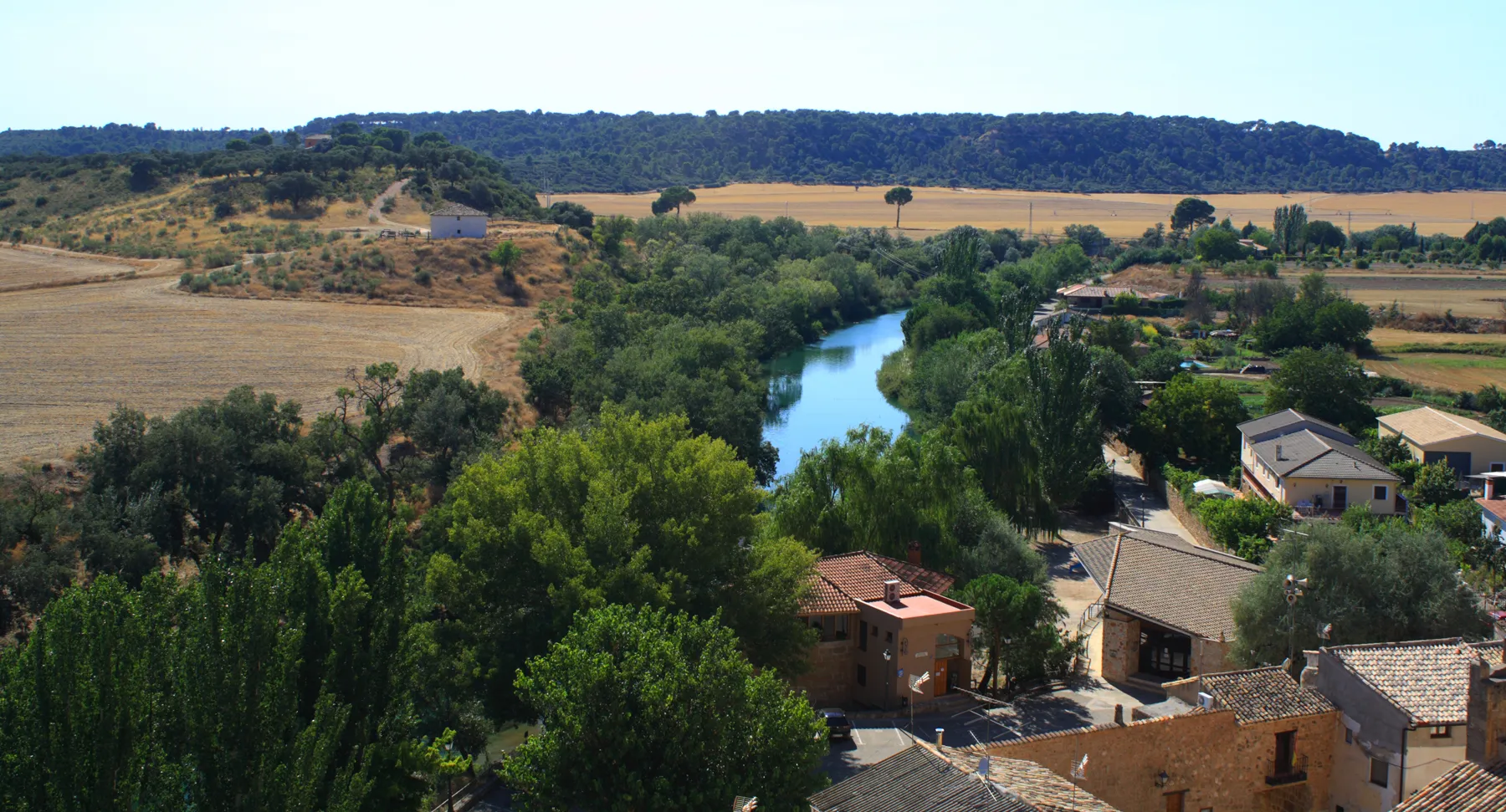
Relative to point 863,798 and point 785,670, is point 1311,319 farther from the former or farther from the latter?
point 863,798

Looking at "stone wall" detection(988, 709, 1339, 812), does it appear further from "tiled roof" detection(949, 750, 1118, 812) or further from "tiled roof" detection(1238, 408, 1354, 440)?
"tiled roof" detection(1238, 408, 1354, 440)

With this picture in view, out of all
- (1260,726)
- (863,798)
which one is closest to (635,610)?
(863,798)

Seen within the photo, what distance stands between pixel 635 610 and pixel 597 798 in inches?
182

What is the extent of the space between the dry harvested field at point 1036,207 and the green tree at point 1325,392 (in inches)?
3418

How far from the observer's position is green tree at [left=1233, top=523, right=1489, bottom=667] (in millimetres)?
21469

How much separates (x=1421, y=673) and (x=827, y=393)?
43583mm

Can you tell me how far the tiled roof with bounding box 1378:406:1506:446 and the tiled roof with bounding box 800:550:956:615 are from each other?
844 inches

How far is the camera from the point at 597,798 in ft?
47.5

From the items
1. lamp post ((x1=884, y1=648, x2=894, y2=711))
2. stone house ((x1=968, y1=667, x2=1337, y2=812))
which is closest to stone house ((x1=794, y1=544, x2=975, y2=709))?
lamp post ((x1=884, y1=648, x2=894, y2=711))

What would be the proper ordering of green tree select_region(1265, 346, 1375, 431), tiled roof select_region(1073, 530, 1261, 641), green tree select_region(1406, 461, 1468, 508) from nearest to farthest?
tiled roof select_region(1073, 530, 1261, 641) → green tree select_region(1406, 461, 1468, 508) → green tree select_region(1265, 346, 1375, 431)

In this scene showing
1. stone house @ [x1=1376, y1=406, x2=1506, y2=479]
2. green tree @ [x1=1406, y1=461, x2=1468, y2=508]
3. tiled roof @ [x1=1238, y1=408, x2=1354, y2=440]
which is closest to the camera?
green tree @ [x1=1406, y1=461, x2=1468, y2=508]

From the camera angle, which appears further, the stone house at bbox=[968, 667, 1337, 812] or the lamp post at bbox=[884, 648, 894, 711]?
the lamp post at bbox=[884, 648, 894, 711]

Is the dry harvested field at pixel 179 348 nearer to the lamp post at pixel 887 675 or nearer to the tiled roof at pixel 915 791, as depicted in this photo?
the lamp post at pixel 887 675

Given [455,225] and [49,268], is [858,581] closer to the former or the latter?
[49,268]
